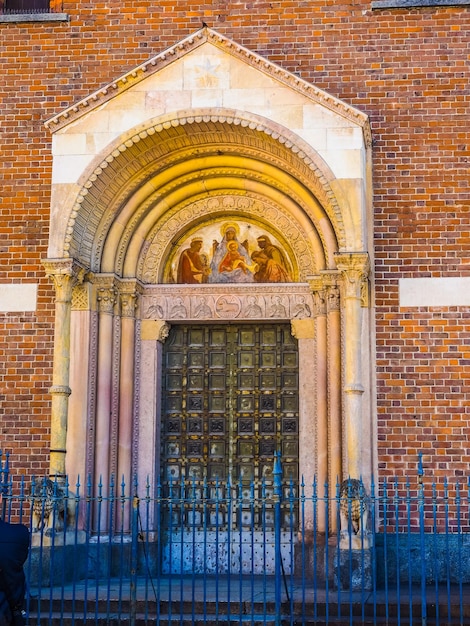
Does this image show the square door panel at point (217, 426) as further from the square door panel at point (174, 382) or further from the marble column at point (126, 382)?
the marble column at point (126, 382)

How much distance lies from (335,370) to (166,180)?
3.52 metres

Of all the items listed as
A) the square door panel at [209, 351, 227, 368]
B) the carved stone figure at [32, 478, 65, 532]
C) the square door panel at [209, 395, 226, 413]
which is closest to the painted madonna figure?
the square door panel at [209, 351, 227, 368]

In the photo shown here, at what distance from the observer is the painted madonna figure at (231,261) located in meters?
13.1

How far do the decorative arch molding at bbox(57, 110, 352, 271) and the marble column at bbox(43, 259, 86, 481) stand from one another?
0.23m

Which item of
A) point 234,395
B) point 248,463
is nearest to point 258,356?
point 234,395

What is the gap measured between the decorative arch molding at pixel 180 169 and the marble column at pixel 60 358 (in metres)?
0.23

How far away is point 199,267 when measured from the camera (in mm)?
13227

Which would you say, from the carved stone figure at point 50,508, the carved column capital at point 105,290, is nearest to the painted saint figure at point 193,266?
the carved column capital at point 105,290

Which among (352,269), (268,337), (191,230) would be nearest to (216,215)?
(191,230)

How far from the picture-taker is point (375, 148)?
1247 centimetres

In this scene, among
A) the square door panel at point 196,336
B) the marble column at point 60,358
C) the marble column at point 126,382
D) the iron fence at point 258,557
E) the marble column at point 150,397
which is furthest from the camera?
the square door panel at point 196,336

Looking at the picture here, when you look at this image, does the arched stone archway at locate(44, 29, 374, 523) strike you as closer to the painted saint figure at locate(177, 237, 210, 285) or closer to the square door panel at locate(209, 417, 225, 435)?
the painted saint figure at locate(177, 237, 210, 285)

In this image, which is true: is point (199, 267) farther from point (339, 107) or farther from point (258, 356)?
point (339, 107)

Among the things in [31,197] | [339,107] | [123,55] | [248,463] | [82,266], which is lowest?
[248,463]
